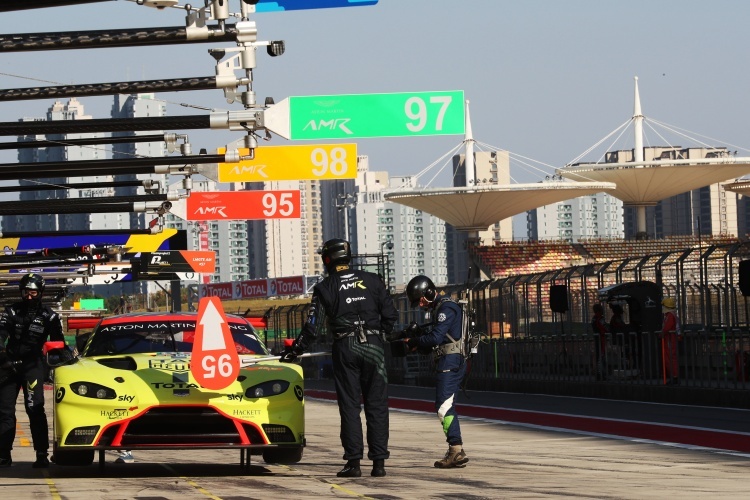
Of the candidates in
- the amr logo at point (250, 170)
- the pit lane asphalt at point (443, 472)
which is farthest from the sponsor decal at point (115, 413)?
the amr logo at point (250, 170)

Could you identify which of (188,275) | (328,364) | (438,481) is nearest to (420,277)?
(438,481)

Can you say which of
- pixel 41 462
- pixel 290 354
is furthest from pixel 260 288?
pixel 290 354

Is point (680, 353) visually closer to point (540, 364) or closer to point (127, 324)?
point (540, 364)

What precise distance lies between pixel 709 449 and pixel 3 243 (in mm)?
15369

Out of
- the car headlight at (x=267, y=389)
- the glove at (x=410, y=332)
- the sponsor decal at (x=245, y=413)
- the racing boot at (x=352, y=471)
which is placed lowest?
the racing boot at (x=352, y=471)

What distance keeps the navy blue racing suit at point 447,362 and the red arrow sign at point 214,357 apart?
5.16 feet

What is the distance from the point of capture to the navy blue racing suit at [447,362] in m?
11.0

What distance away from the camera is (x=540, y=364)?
2759 cm

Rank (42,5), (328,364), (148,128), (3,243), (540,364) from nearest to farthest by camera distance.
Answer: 1. (42,5)
2. (148,128)
3. (3,243)
4. (540,364)
5. (328,364)

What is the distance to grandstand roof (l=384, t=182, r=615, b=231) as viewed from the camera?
268 feet

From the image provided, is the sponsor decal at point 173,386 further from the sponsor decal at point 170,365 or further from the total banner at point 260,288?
the total banner at point 260,288

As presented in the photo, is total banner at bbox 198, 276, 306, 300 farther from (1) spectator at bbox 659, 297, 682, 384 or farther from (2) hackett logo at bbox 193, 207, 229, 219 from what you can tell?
(1) spectator at bbox 659, 297, 682, 384

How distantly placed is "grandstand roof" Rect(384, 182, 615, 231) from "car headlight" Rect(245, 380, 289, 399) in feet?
223

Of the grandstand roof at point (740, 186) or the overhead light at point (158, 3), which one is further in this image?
the grandstand roof at point (740, 186)
